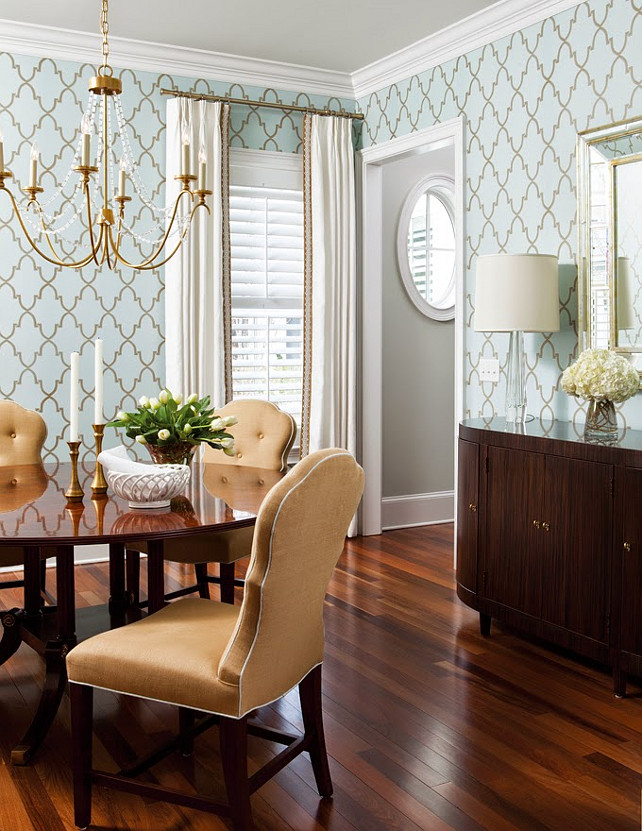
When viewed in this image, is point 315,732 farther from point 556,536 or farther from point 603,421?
point 603,421

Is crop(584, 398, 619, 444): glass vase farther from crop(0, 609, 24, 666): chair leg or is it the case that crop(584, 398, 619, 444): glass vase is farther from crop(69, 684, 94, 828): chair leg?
crop(0, 609, 24, 666): chair leg

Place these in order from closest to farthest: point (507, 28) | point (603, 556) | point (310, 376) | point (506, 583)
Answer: point (603, 556) < point (506, 583) < point (507, 28) < point (310, 376)

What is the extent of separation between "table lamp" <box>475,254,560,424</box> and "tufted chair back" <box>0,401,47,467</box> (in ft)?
6.28

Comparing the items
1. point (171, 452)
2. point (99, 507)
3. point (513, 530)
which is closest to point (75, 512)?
point (99, 507)

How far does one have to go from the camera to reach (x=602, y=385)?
322 centimetres

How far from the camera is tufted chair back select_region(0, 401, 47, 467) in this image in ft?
11.7

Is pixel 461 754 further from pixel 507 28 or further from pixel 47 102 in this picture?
pixel 47 102

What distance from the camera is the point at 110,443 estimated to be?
484 centimetres

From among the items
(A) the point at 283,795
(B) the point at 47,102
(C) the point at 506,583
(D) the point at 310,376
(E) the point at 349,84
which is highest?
(E) the point at 349,84

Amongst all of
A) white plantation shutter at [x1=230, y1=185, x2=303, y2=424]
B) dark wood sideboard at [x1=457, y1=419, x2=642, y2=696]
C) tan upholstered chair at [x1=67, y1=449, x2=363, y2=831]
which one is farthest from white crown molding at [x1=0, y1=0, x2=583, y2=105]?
tan upholstered chair at [x1=67, y1=449, x2=363, y2=831]

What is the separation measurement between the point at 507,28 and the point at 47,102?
236cm

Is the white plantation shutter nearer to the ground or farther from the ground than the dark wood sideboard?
farther from the ground

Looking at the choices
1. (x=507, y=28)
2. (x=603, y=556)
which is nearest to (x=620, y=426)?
(x=603, y=556)

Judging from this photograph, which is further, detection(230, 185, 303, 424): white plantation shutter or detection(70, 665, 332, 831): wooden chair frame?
detection(230, 185, 303, 424): white plantation shutter
